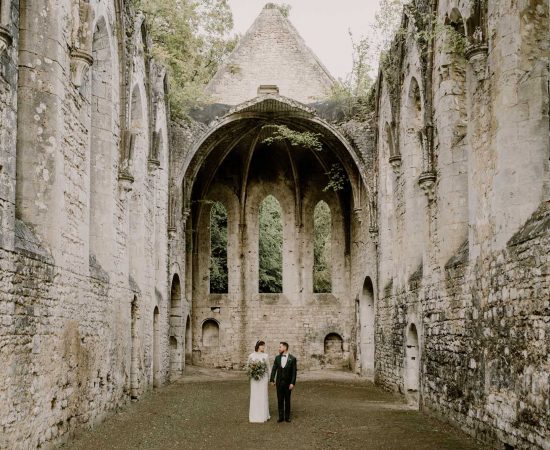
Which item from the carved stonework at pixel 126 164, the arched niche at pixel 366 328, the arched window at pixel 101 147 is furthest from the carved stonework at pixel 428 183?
the arched niche at pixel 366 328

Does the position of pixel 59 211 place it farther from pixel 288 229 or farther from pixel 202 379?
pixel 288 229

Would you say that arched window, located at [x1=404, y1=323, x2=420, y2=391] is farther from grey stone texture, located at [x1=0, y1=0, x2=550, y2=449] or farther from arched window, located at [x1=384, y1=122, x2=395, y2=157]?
arched window, located at [x1=384, y1=122, x2=395, y2=157]

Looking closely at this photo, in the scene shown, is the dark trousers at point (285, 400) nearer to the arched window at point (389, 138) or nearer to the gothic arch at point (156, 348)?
the gothic arch at point (156, 348)

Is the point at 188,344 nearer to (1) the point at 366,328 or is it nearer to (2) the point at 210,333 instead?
(2) the point at 210,333

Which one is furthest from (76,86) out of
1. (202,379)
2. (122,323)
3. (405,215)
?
(202,379)

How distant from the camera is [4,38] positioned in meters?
6.89

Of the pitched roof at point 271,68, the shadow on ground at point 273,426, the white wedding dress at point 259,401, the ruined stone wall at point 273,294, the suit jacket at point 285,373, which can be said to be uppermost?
the pitched roof at point 271,68

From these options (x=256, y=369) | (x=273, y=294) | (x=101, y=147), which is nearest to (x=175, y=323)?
(x=273, y=294)

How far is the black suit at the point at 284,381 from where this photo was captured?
1095 centimetres

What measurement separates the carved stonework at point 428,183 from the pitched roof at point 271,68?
939cm

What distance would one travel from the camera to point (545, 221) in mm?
7211

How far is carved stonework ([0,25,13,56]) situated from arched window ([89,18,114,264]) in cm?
470

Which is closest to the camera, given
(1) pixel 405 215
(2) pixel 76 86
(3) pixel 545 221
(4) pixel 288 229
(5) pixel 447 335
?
(3) pixel 545 221

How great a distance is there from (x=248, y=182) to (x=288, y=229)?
209 cm
